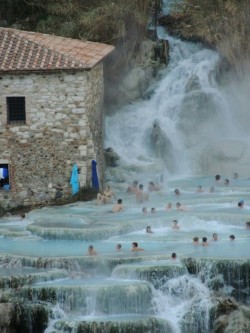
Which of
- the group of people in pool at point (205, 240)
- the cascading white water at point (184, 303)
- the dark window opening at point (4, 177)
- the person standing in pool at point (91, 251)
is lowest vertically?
the cascading white water at point (184, 303)

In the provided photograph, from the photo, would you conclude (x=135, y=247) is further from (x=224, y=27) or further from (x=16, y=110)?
(x=224, y=27)

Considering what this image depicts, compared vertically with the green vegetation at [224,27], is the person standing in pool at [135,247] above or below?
below

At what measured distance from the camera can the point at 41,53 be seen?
40250 millimetres

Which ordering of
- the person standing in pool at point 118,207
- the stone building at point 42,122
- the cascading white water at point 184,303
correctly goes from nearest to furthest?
the cascading white water at point 184,303 → the person standing in pool at point 118,207 → the stone building at point 42,122

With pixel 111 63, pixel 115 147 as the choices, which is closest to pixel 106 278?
pixel 115 147

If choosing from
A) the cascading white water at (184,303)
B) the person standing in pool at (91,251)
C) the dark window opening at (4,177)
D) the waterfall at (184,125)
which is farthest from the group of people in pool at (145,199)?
the dark window opening at (4,177)

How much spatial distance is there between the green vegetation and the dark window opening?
44.2 ft

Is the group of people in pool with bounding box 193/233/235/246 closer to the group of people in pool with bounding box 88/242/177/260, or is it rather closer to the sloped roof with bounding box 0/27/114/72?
the group of people in pool with bounding box 88/242/177/260

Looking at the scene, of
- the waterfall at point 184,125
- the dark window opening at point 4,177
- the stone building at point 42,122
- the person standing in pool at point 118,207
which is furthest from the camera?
the waterfall at point 184,125

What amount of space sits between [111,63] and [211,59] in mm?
4588

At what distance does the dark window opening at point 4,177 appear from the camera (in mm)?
40344

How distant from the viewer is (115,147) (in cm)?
4650

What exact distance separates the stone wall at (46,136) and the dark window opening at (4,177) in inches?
7.7

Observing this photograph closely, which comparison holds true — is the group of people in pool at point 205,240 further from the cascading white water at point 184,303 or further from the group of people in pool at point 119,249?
the cascading white water at point 184,303
